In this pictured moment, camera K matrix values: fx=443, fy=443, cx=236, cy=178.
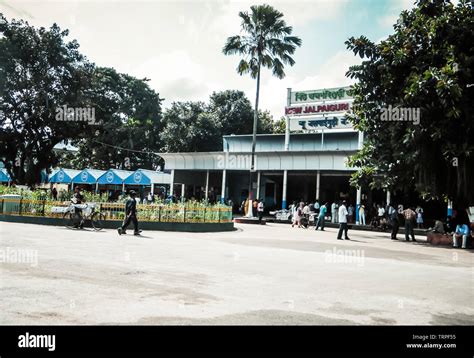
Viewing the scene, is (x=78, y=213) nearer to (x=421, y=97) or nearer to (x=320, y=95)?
(x=421, y=97)

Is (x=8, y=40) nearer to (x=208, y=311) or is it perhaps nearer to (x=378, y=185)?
(x=378, y=185)

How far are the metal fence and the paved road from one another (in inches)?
217

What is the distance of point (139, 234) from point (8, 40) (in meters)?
18.7

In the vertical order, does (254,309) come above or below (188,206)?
below

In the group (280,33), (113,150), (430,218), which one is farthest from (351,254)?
(113,150)

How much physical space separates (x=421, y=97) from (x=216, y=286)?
41.9 ft

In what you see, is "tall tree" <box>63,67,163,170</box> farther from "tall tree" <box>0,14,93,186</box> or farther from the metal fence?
the metal fence

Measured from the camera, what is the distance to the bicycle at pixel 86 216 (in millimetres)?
18406

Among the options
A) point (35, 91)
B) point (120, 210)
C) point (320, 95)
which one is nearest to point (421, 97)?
point (120, 210)

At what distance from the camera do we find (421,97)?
17031 millimetres

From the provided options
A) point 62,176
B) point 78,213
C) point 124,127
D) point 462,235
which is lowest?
point 462,235

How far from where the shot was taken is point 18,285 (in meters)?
7.23

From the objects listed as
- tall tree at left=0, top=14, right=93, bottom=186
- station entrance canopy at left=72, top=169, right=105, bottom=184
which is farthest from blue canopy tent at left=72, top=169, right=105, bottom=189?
tall tree at left=0, top=14, right=93, bottom=186

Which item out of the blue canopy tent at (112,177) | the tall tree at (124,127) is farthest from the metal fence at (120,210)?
the tall tree at (124,127)
